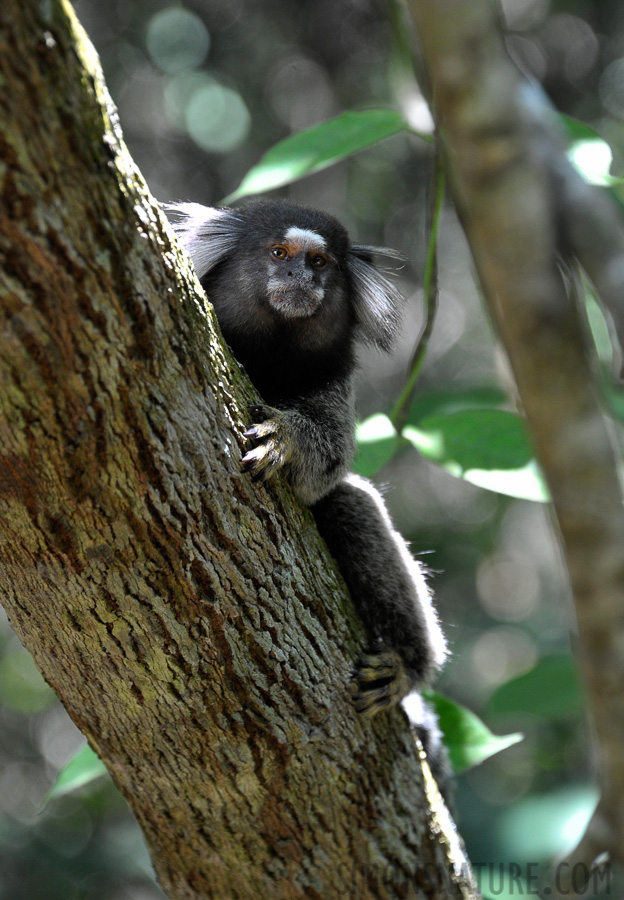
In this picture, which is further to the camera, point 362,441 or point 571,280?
point 362,441

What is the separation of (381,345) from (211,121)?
4.00m

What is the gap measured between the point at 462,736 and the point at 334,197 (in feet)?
16.5

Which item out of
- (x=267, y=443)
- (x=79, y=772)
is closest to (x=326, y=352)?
(x=267, y=443)

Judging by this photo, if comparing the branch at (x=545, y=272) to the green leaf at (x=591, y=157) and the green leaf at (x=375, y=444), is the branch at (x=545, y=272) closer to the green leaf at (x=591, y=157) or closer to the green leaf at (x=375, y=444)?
the green leaf at (x=591, y=157)

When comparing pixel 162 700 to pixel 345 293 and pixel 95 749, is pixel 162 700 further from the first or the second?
pixel 345 293

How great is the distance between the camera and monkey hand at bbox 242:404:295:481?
6.51 feet

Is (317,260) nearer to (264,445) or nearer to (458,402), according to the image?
(458,402)

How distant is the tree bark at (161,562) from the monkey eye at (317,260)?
1.10 meters

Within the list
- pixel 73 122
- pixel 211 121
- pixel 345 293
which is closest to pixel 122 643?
pixel 73 122

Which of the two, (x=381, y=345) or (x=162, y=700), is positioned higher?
(x=381, y=345)

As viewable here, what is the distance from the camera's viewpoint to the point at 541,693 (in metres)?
3.01

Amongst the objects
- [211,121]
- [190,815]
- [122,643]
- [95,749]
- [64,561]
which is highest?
[211,121]

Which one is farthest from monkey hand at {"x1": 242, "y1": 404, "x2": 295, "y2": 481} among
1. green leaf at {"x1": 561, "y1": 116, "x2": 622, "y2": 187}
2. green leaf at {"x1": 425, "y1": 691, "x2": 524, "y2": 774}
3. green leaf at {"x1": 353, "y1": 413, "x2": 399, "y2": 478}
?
green leaf at {"x1": 425, "y1": 691, "x2": 524, "y2": 774}

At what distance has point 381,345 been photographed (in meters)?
3.31
